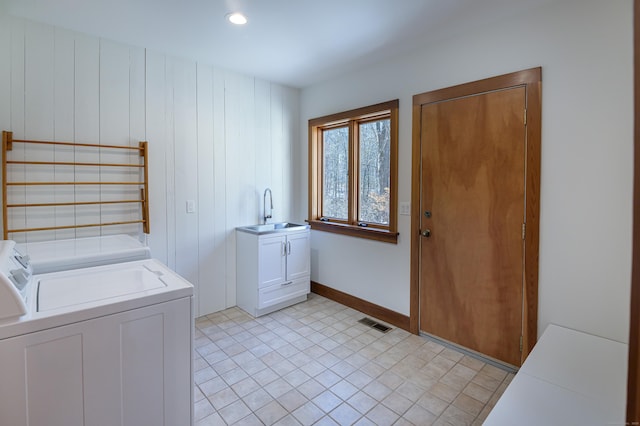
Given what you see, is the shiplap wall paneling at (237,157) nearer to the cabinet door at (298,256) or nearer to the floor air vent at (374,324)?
the cabinet door at (298,256)

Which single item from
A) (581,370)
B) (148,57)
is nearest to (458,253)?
(581,370)

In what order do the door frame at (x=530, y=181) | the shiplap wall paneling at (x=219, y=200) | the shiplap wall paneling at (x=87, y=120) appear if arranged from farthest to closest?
the shiplap wall paneling at (x=219, y=200)
the shiplap wall paneling at (x=87, y=120)
the door frame at (x=530, y=181)

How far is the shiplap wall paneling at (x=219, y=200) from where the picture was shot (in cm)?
336

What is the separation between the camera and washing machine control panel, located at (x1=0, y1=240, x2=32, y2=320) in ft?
3.78

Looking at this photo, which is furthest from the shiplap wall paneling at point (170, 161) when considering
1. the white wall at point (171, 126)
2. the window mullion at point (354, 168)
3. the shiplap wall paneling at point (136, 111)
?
the window mullion at point (354, 168)

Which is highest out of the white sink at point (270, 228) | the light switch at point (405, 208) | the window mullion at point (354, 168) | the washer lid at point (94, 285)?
the window mullion at point (354, 168)

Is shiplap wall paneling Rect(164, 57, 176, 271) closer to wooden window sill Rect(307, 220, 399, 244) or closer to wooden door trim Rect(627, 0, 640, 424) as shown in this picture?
wooden window sill Rect(307, 220, 399, 244)

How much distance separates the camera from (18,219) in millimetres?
2361

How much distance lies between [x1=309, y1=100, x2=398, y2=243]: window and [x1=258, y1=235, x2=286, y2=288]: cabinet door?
66 centimetres

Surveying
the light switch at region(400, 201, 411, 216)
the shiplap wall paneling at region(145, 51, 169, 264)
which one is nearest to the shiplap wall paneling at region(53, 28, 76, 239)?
the shiplap wall paneling at region(145, 51, 169, 264)

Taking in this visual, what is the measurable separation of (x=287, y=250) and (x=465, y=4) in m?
2.63

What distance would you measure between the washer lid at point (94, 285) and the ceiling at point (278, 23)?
1.78 meters

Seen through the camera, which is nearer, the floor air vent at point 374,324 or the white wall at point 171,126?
the white wall at point 171,126

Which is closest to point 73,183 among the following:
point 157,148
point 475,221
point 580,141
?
point 157,148
